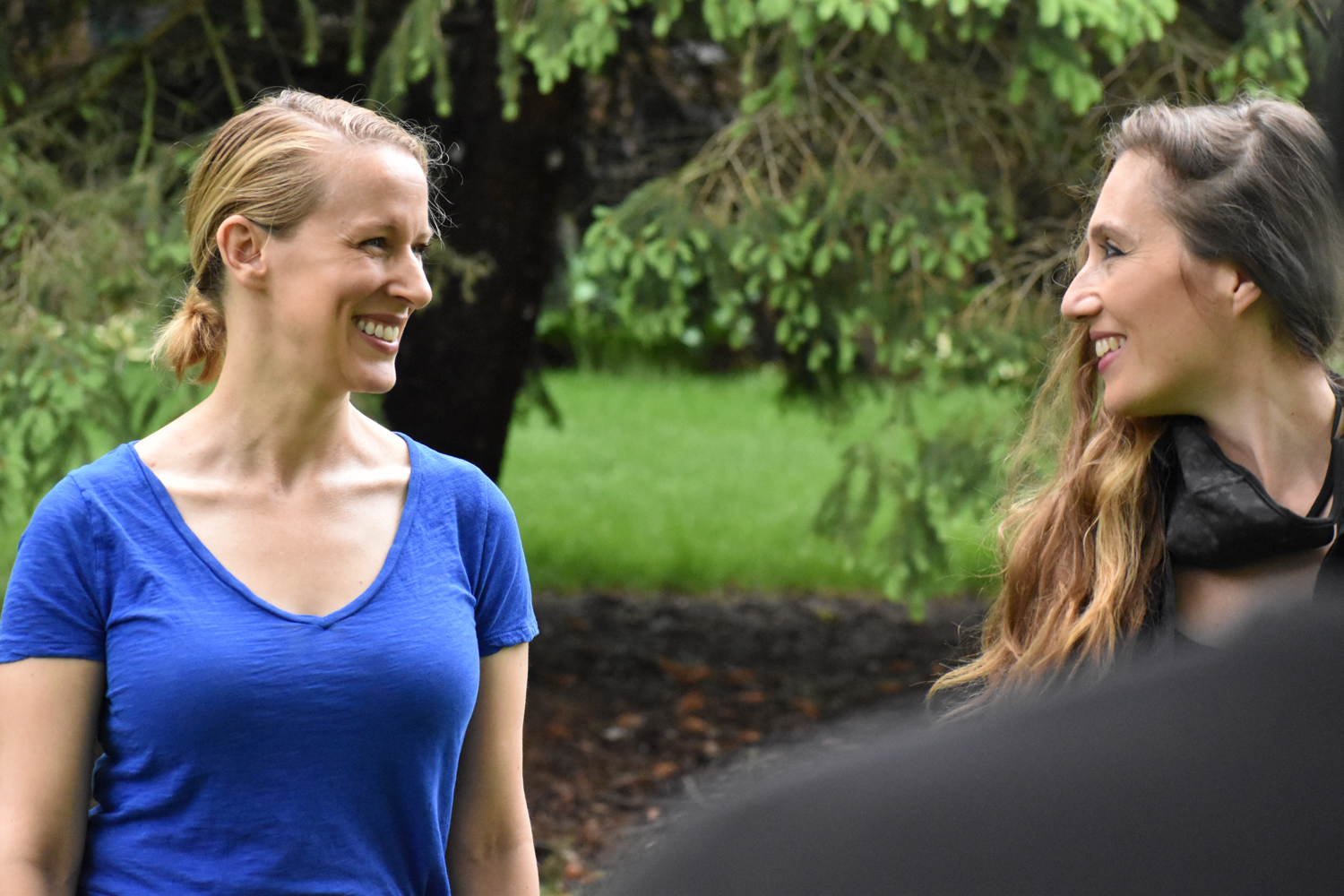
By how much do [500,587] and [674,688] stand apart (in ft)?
15.5

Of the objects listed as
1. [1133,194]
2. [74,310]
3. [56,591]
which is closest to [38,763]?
[56,591]

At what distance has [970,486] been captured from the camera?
4.71 meters

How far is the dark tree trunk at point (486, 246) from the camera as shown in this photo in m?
5.62

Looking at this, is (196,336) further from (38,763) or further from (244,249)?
(38,763)

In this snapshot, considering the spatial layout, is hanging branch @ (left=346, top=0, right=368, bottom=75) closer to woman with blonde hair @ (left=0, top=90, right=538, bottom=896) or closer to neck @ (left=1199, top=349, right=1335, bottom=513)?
woman with blonde hair @ (left=0, top=90, right=538, bottom=896)

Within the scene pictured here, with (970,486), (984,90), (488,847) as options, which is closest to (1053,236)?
(984,90)

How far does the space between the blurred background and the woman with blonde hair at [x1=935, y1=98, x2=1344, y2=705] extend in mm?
1623

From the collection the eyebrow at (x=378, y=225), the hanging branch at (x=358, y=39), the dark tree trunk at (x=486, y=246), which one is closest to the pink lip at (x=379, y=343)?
the eyebrow at (x=378, y=225)

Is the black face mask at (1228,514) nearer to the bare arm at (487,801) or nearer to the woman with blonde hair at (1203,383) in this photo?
the woman with blonde hair at (1203,383)

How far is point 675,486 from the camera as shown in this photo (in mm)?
10695

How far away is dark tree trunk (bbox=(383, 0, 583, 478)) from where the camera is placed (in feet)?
18.5

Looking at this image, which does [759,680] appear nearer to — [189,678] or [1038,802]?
[189,678]

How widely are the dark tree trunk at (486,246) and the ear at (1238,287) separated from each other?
4117 mm

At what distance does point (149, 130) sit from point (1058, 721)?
190 inches
